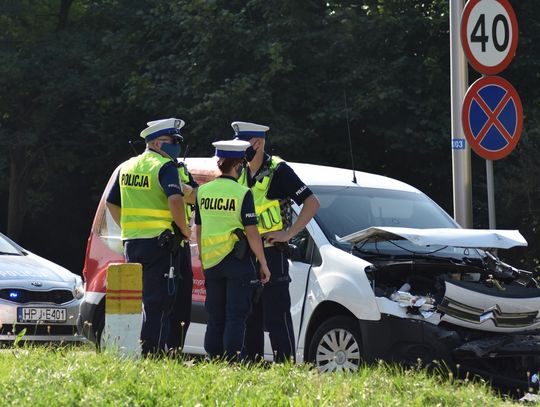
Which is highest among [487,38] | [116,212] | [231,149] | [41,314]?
[487,38]

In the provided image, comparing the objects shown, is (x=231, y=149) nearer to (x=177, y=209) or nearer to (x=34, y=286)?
(x=177, y=209)

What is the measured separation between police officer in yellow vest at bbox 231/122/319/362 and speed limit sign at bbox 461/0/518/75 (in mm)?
2790

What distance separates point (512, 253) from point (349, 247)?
905cm

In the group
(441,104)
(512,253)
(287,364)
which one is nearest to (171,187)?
(287,364)

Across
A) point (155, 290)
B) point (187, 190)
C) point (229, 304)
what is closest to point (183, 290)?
point (155, 290)

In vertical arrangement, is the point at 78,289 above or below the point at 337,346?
above

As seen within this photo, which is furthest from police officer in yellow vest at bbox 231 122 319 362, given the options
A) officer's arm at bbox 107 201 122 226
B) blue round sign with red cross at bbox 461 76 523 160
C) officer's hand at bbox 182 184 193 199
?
blue round sign with red cross at bbox 461 76 523 160

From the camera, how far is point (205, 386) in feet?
19.8

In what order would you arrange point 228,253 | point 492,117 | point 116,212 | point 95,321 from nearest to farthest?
point 228,253, point 116,212, point 95,321, point 492,117

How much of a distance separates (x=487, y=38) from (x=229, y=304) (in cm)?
398

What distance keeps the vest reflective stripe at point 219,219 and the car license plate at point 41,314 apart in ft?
10.9

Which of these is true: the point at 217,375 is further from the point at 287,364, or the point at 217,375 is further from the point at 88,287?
the point at 88,287

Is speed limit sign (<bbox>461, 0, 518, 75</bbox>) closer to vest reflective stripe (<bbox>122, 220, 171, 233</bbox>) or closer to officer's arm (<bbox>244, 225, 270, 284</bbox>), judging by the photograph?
officer's arm (<bbox>244, 225, 270, 284</bbox>)

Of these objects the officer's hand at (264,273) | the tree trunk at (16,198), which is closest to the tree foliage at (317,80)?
the tree trunk at (16,198)
